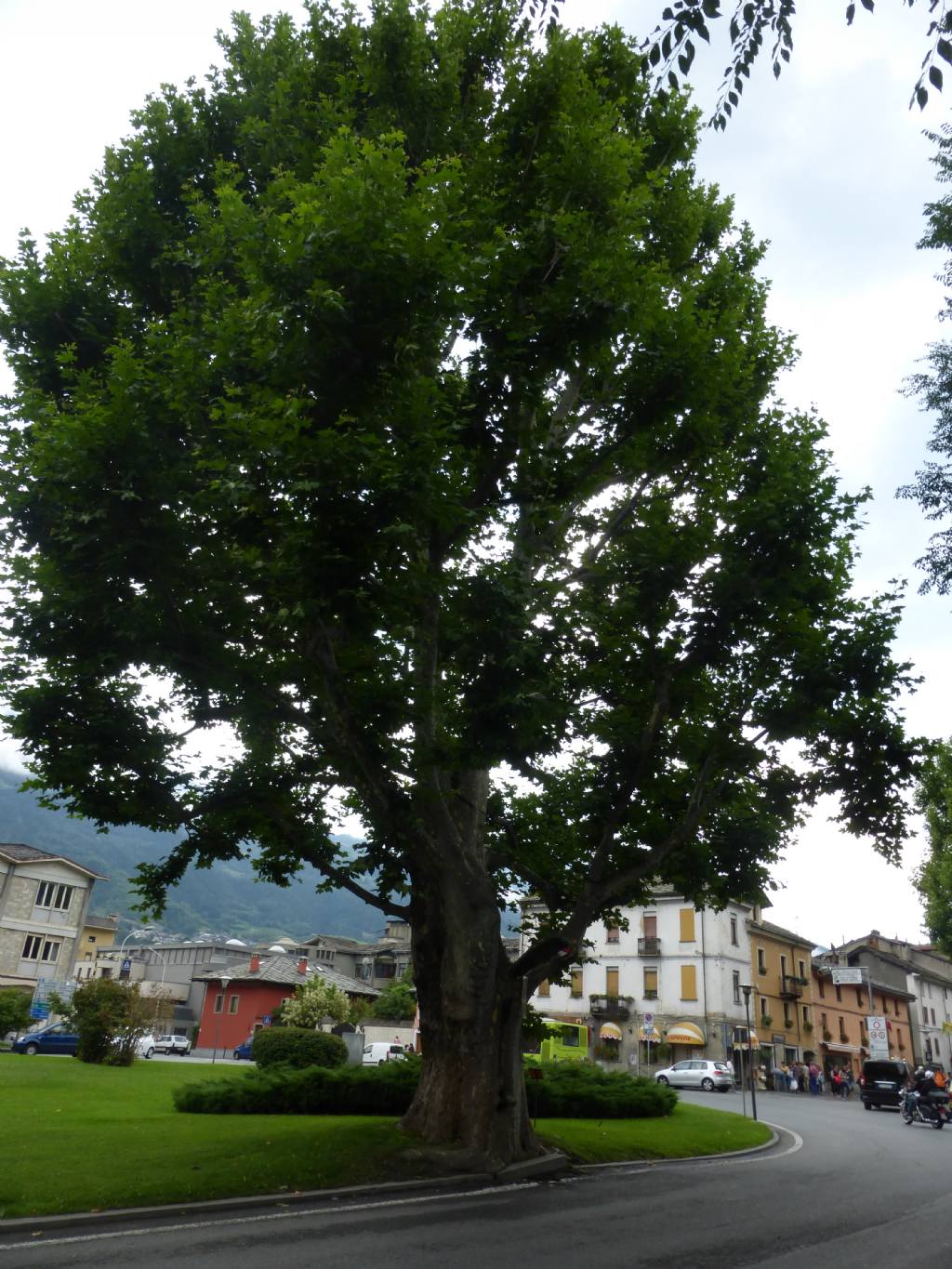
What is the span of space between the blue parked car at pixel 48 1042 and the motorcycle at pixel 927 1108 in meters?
29.9

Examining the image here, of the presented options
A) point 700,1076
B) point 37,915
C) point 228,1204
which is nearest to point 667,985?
point 700,1076

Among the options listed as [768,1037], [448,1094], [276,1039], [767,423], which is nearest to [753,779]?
[767,423]

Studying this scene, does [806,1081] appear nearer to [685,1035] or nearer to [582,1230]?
[685,1035]

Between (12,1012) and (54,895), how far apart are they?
1591 cm

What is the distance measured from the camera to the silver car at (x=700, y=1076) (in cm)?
4084

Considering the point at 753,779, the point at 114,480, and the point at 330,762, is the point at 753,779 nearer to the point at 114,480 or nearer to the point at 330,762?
the point at 330,762

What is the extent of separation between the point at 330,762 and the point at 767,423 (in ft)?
26.8

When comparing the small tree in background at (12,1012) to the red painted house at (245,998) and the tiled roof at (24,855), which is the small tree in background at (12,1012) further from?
the red painted house at (245,998)

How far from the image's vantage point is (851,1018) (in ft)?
208

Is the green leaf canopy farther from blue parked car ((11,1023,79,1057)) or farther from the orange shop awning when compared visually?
the orange shop awning

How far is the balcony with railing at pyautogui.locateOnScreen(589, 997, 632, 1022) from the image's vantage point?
52.5 meters

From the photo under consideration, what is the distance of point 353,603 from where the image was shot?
990cm

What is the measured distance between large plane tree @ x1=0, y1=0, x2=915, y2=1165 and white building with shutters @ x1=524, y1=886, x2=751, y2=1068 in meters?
38.1

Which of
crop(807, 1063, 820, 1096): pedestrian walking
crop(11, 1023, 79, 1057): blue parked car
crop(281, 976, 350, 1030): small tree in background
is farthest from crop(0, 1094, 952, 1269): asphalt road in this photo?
crop(807, 1063, 820, 1096): pedestrian walking
